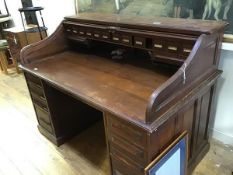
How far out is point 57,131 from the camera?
1.97 m

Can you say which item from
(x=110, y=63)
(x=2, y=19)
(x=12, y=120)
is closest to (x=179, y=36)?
(x=110, y=63)

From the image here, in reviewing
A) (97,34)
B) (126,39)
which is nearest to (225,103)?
(126,39)

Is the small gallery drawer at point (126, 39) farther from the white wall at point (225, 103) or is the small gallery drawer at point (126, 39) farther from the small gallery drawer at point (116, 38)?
the white wall at point (225, 103)

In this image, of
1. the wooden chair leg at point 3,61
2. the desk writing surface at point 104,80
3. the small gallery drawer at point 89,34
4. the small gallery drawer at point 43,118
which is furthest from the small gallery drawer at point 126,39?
the wooden chair leg at point 3,61

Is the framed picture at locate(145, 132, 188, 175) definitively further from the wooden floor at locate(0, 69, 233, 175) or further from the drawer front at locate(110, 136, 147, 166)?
the wooden floor at locate(0, 69, 233, 175)

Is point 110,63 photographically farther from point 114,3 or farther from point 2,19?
point 2,19

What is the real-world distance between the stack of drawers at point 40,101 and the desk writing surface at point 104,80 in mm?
145

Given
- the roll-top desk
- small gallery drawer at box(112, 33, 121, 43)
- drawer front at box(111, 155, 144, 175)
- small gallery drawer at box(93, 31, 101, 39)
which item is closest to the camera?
the roll-top desk

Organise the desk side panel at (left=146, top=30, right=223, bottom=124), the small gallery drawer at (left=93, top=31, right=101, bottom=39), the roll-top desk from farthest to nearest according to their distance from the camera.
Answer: the small gallery drawer at (left=93, top=31, right=101, bottom=39), the roll-top desk, the desk side panel at (left=146, top=30, right=223, bottom=124)

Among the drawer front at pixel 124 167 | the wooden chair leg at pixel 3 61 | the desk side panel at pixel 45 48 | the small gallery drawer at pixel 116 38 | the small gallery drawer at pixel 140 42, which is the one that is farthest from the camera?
the wooden chair leg at pixel 3 61

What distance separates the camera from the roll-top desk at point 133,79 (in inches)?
43.5

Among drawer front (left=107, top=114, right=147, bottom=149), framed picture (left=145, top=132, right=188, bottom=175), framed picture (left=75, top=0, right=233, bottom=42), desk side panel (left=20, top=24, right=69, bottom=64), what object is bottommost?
framed picture (left=145, top=132, right=188, bottom=175)

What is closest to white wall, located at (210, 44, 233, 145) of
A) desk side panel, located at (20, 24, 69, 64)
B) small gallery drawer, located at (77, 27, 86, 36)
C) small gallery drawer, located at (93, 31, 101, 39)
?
small gallery drawer, located at (93, 31, 101, 39)

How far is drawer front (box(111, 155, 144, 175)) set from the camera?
4.04 ft
